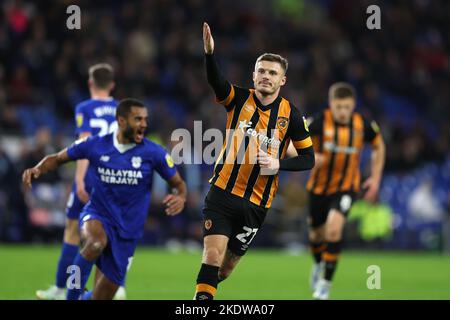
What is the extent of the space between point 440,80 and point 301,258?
878cm

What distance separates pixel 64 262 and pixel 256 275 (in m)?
4.37

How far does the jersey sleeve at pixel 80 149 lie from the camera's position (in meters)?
7.93

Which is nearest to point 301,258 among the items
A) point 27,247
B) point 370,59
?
point 27,247

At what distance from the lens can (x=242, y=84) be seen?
2072 cm

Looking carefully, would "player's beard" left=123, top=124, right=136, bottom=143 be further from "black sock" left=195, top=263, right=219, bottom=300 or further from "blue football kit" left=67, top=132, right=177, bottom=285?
"black sock" left=195, top=263, right=219, bottom=300

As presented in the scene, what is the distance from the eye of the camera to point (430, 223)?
1959 centimetres

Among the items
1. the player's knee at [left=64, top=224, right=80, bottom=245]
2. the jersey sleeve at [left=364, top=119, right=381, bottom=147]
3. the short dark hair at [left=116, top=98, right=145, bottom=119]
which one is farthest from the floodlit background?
the short dark hair at [left=116, top=98, right=145, bottom=119]

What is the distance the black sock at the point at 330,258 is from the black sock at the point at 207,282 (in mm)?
3745

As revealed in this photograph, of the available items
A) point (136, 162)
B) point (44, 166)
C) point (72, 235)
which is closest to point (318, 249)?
point (72, 235)

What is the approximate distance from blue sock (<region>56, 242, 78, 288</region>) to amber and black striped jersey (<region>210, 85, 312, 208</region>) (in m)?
2.53

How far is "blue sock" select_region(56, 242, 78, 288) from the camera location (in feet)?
30.2

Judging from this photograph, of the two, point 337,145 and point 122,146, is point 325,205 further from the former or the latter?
point 122,146

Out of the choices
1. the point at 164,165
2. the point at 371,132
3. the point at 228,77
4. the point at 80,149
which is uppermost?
the point at 228,77
